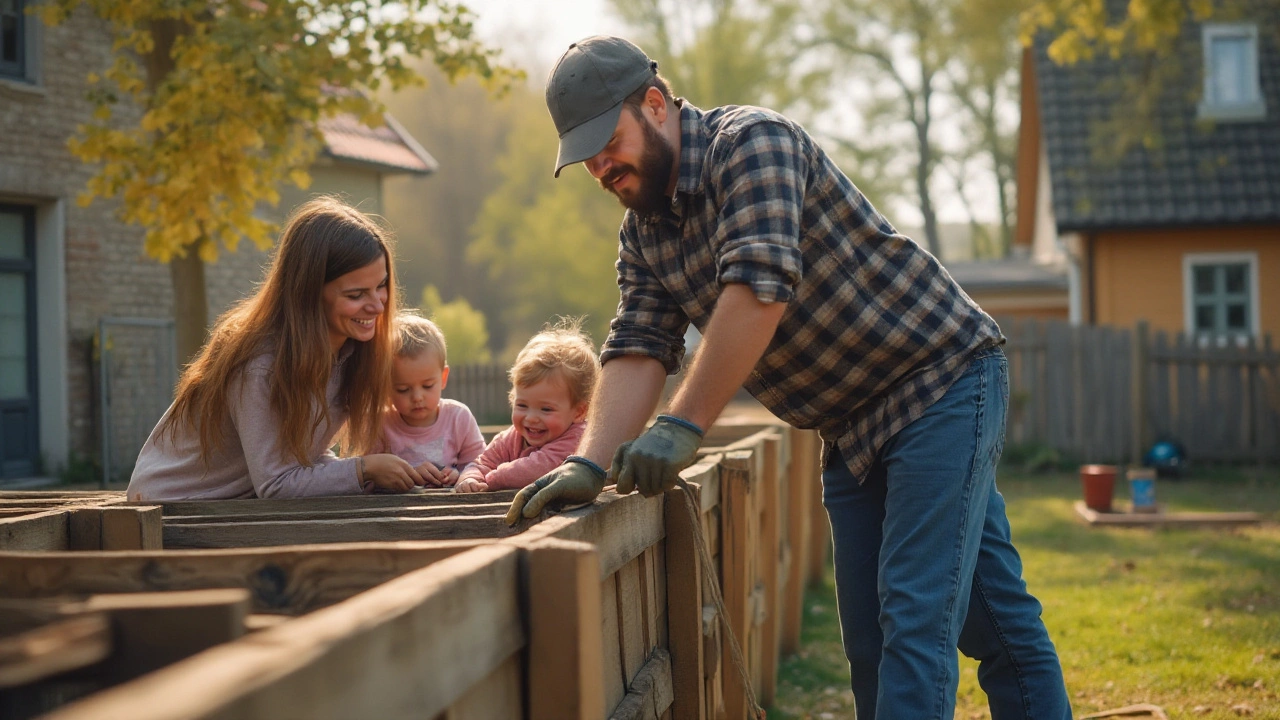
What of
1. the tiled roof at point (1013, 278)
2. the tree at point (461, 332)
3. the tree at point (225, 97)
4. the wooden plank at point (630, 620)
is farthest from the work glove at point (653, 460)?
the tree at point (461, 332)

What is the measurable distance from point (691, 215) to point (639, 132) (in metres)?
0.24

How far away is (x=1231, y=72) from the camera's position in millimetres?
17969

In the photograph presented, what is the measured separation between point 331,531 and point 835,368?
117cm

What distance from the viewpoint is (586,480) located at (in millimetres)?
2506

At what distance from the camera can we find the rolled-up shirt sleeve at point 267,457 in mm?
3385

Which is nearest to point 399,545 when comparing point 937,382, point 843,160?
point 937,382

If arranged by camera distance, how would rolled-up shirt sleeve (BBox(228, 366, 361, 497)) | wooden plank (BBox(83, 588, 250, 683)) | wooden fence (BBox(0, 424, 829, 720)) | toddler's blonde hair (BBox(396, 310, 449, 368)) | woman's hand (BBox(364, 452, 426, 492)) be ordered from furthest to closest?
1. toddler's blonde hair (BBox(396, 310, 449, 368))
2. woman's hand (BBox(364, 452, 426, 492))
3. rolled-up shirt sleeve (BBox(228, 366, 361, 497))
4. wooden plank (BBox(83, 588, 250, 683))
5. wooden fence (BBox(0, 424, 829, 720))

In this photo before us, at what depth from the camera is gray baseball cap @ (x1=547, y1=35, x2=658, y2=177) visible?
2807 mm

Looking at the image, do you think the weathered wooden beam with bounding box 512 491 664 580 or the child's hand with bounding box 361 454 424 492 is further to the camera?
the child's hand with bounding box 361 454 424 492

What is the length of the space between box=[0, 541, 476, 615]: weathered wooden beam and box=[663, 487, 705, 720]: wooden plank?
130 centimetres

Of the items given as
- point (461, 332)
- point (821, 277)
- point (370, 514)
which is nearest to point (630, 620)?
point (370, 514)

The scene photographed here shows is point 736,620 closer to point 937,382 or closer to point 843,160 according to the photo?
point 937,382

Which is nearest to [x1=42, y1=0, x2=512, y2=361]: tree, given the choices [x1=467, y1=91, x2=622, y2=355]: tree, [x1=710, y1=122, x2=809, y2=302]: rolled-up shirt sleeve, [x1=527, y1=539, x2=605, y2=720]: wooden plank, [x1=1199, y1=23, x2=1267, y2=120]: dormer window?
[x1=710, y1=122, x2=809, y2=302]: rolled-up shirt sleeve

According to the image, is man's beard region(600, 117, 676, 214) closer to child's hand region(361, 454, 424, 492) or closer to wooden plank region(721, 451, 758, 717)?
child's hand region(361, 454, 424, 492)
